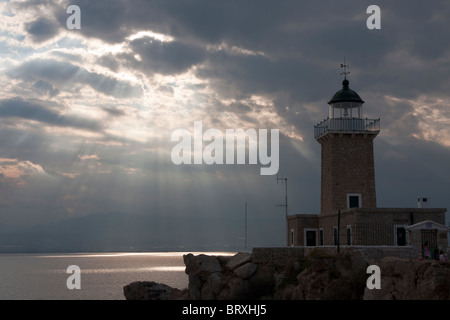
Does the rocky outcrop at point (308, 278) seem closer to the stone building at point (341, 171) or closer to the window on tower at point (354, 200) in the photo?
the stone building at point (341, 171)

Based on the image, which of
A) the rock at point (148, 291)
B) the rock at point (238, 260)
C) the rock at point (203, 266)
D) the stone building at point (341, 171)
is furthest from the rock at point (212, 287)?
the stone building at point (341, 171)

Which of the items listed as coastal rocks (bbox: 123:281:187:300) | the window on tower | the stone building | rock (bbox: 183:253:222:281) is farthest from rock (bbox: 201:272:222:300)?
the window on tower

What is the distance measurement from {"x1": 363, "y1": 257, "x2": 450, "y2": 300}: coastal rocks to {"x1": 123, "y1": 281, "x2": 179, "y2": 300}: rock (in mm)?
17779

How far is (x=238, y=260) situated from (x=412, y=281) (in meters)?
13.3

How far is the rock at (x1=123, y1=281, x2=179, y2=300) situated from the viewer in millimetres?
38781

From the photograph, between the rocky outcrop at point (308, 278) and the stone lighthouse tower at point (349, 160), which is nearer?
the rocky outcrop at point (308, 278)

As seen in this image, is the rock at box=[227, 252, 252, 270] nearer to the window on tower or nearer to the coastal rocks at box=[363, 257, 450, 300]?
the coastal rocks at box=[363, 257, 450, 300]

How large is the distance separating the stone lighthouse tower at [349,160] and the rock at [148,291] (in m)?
14.1

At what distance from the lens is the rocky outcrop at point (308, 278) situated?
74.1 feet

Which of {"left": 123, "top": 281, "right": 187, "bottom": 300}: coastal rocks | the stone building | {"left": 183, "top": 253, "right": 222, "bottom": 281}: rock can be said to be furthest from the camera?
the stone building

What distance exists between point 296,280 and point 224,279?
4923 mm

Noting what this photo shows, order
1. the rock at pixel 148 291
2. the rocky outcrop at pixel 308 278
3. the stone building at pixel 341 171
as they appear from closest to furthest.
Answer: the rocky outcrop at pixel 308 278
the rock at pixel 148 291
the stone building at pixel 341 171
